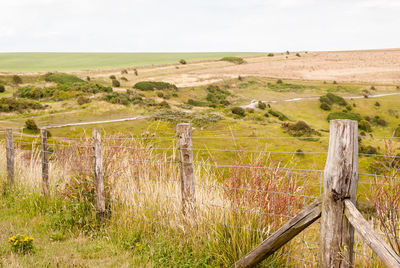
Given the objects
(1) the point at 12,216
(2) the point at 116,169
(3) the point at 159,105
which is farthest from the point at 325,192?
(3) the point at 159,105

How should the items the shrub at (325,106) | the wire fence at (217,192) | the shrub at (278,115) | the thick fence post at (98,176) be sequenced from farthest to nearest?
the shrub at (325,106) → the shrub at (278,115) → the thick fence post at (98,176) → the wire fence at (217,192)

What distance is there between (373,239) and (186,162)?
107 inches

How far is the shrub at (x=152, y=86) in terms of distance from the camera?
5422 cm

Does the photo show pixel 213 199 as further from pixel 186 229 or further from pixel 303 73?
pixel 303 73

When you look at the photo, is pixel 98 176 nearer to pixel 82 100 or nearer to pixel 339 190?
pixel 339 190

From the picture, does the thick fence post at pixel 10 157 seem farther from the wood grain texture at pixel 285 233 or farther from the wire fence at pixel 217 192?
the wood grain texture at pixel 285 233

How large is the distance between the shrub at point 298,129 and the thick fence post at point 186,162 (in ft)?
121

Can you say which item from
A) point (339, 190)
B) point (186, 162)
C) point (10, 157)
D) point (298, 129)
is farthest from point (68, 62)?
point (339, 190)

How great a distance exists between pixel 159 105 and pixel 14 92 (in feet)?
59.4

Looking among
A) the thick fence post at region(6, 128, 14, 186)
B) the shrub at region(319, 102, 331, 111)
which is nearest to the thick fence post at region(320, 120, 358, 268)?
the thick fence post at region(6, 128, 14, 186)

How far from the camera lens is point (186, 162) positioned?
16.1 feet

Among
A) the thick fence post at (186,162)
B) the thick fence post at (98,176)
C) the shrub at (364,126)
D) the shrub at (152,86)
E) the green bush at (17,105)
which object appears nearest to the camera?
the thick fence post at (186,162)

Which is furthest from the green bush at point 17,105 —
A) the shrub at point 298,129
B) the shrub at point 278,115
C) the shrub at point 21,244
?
the shrub at point 21,244

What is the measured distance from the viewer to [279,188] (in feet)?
15.2
